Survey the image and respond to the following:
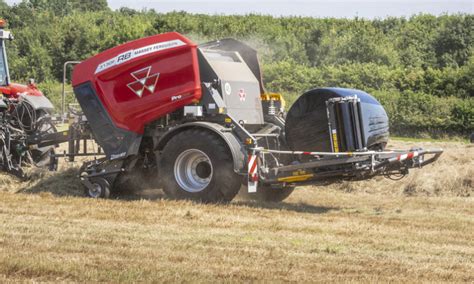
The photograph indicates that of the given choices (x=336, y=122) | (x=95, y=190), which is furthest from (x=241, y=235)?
(x=95, y=190)

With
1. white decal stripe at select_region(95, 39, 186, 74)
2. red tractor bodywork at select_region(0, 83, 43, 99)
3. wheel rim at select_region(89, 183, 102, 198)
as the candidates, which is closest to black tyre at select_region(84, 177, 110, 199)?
wheel rim at select_region(89, 183, 102, 198)

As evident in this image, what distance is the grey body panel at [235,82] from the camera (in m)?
11.2

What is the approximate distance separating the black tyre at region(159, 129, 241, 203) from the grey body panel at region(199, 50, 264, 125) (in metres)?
0.69

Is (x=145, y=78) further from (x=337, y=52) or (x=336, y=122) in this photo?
(x=337, y=52)

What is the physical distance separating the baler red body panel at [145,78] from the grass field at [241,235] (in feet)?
4.00

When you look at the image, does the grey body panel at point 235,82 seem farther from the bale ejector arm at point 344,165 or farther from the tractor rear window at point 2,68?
the tractor rear window at point 2,68

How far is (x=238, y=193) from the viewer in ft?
38.6

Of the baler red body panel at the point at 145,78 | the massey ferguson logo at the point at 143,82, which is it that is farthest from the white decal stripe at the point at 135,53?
the massey ferguson logo at the point at 143,82

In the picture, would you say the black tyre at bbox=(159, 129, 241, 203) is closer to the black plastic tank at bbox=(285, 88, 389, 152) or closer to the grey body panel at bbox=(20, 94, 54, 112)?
the black plastic tank at bbox=(285, 88, 389, 152)

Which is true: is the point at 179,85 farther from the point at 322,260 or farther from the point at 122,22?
the point at 122,22

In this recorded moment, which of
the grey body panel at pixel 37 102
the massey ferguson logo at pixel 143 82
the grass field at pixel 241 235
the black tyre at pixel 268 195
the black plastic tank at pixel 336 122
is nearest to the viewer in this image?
the grass field at pixel 241 235

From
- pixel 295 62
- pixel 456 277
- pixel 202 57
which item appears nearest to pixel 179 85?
pixel 202 57

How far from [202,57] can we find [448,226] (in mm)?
3976

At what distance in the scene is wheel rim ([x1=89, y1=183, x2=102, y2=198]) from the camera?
1159cm
